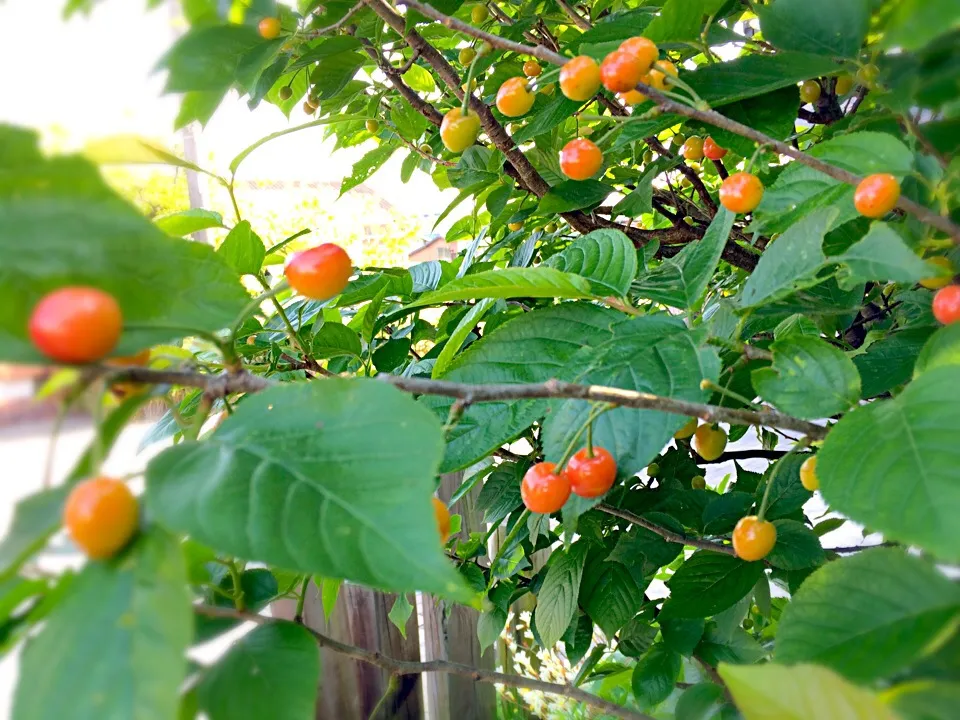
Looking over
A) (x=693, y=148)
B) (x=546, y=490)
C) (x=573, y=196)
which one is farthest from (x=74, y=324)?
(x=693, y=148)

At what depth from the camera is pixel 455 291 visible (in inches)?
27.9

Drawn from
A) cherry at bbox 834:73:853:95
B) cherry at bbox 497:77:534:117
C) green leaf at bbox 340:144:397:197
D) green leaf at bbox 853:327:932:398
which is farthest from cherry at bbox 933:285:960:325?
green leaf at bbox 340:144:397:197

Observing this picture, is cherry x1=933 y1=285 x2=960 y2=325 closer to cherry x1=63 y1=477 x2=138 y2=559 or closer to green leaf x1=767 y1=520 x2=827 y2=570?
green leaf x1=767 y1=520 x2=827 y2=570

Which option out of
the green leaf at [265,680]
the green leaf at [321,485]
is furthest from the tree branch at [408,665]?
the green leaf at [321,485]

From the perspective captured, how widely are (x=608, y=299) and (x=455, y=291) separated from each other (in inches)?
6.9

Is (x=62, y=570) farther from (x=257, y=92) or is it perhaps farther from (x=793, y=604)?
(x=257, y=92)

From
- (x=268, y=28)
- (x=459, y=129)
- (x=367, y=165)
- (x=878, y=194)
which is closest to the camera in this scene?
(x=878, y=194)

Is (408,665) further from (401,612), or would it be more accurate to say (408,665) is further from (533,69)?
(533,69)

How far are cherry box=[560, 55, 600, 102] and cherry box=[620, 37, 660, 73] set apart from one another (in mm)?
36

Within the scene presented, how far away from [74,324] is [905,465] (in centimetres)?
48

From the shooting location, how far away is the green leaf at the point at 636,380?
58cm

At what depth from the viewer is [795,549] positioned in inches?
33.5

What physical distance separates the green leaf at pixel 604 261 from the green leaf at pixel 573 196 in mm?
195

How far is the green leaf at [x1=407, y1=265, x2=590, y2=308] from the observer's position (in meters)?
0.69
